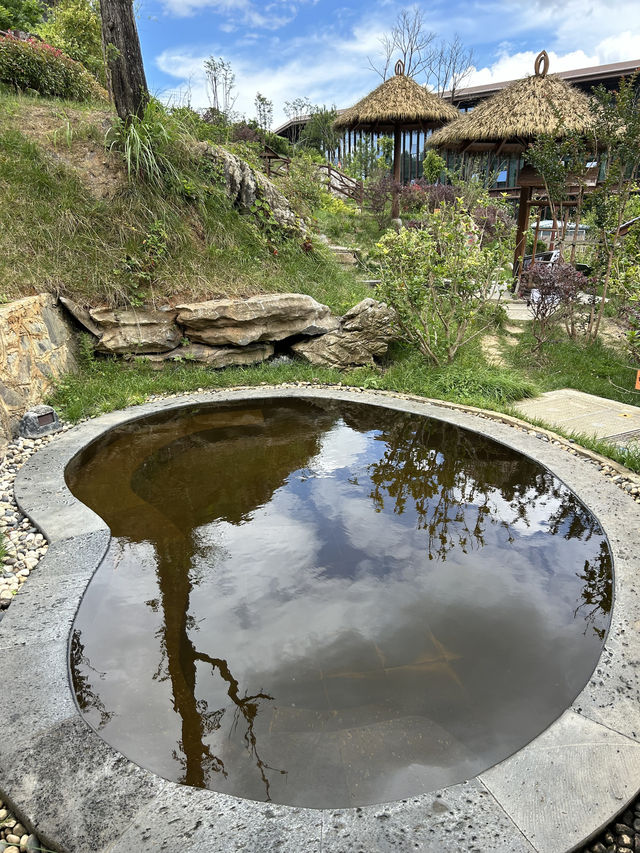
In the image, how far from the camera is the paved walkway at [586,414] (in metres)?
3.89

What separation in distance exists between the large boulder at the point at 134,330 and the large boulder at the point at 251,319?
0.53 feet

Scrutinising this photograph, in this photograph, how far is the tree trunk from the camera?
5.62 m

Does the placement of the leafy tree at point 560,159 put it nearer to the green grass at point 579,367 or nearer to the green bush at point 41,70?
the green grass at point 579,367

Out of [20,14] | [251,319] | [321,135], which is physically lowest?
[251,319]

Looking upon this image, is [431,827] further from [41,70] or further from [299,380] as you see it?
[41,70]

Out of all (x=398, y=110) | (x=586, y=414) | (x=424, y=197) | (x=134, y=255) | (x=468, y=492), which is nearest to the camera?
(x=468, y=492)

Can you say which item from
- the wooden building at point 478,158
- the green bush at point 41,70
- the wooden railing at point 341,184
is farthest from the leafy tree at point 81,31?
the wooden building at point 478,158

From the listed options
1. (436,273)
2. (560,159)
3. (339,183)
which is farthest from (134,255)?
(339,183)

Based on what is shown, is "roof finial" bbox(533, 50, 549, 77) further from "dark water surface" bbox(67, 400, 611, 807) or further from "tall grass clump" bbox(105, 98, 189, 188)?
"dark water surface" bbox(67, 400, 611, 807)

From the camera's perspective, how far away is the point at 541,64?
8602 millimetres

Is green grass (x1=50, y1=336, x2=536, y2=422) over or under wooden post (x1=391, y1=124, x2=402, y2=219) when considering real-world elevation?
under

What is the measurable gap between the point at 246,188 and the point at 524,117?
5118mm

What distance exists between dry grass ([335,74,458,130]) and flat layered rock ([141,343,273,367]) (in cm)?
771

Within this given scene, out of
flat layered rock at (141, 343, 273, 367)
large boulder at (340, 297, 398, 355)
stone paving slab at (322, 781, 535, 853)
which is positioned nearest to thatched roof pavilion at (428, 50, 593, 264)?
large boulder at (340, 297, 398, 355)
